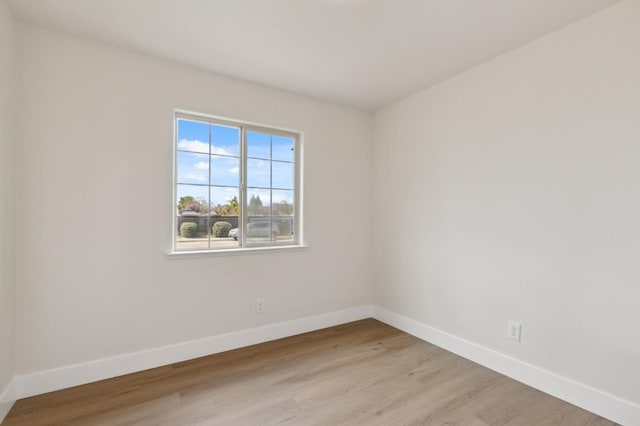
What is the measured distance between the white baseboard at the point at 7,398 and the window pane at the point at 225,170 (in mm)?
1834

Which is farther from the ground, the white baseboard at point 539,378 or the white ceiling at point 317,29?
the white ceiling at point 317,29

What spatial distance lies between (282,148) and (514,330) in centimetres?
254

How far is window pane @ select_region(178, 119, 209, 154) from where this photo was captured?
8.36ft

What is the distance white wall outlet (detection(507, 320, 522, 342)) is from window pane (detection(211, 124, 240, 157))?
2.68 m

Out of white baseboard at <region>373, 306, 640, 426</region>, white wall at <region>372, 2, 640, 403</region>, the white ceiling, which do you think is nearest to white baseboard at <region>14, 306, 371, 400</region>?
white baseboard at <region>373, 306, 640, 426</region>

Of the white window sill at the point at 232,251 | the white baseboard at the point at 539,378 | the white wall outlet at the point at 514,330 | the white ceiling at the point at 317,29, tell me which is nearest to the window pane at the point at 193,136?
the white ceiling at the point at 317,29

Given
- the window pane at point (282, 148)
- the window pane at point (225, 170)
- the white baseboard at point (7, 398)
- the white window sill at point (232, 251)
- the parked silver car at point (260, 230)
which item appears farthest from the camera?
the window pane at point (282, 148)

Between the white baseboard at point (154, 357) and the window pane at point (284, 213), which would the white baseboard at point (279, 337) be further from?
the window pane at point (284, 213)

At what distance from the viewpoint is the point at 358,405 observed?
1896mm

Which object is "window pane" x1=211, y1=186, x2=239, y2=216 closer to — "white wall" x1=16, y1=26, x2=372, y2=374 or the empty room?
the empty room

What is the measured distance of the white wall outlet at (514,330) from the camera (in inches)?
86.7

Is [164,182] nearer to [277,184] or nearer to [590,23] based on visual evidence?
[277,184]

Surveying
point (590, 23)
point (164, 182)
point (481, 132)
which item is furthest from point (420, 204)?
point (164, 182)

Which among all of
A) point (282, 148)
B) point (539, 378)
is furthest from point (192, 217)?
point (539, 378)
